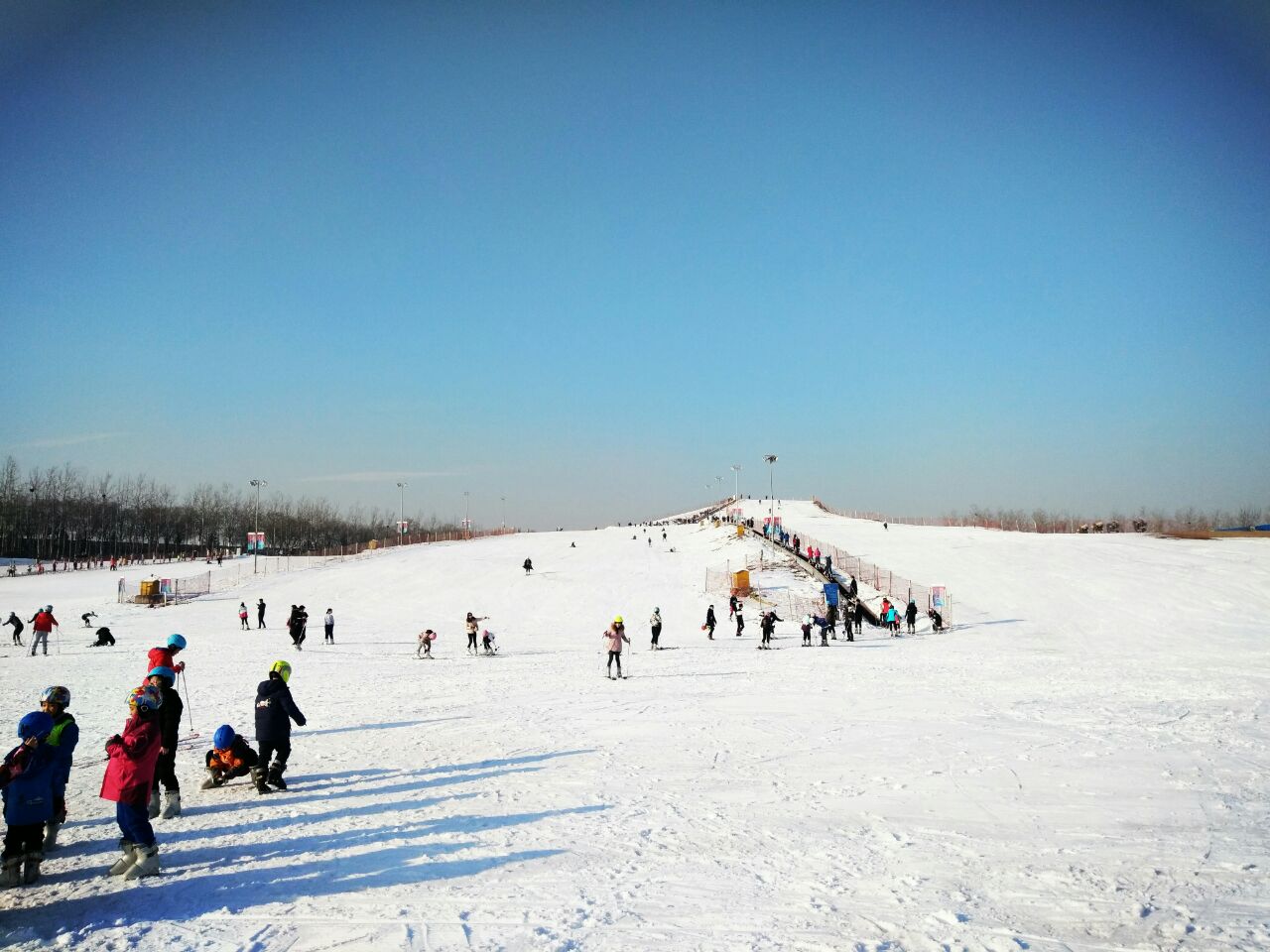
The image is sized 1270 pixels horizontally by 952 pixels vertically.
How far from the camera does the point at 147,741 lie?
20.6 ft

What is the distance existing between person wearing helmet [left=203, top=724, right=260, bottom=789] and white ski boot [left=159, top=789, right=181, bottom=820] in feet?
3.36

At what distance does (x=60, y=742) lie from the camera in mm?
6289

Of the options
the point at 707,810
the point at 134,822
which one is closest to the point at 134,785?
the point at 134,822

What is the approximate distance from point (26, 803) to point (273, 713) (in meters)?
2.86

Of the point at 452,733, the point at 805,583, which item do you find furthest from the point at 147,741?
the point at 805,583

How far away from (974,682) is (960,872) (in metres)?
11.3

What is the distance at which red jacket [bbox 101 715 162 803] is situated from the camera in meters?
6.07

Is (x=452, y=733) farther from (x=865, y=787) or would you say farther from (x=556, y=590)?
(x=556, y=590)

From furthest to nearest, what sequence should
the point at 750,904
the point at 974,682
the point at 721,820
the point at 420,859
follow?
the point at 974,682
the point at 721,820
the point at 420,859
the point at 750,904

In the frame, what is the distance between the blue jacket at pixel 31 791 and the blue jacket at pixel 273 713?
2.60 m

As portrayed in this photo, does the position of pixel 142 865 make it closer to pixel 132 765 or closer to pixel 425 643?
pixel 132 765

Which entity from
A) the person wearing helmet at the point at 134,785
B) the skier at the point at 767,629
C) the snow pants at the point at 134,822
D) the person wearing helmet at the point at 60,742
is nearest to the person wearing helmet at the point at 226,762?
the person wearing helmet at the point at 60,742

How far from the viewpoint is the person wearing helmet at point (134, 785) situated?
6.07 metres

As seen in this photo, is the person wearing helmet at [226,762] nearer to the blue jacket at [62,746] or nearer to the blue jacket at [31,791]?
the blue jacket at [62,746]
